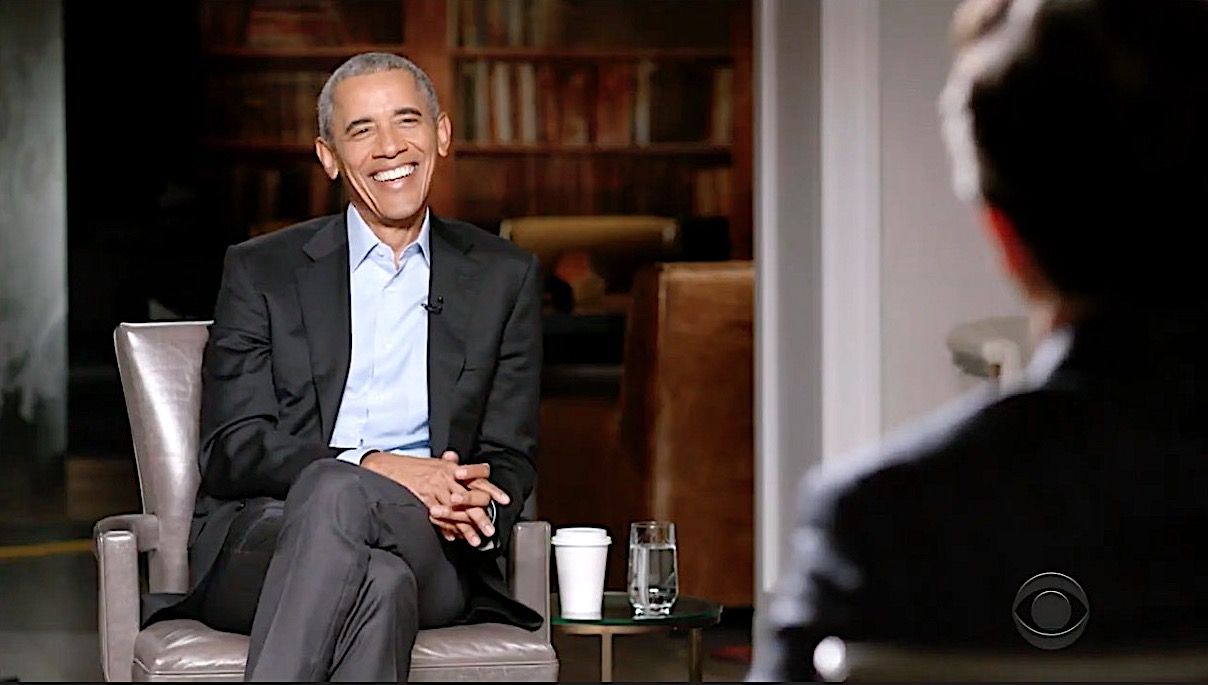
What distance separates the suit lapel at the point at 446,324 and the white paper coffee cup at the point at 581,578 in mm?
276

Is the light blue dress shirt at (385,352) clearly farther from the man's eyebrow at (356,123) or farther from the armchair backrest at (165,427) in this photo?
the armchair backrest at (165,427)

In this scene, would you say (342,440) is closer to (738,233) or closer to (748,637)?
(748,637)

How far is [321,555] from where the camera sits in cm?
239

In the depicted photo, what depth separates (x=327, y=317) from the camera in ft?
9.18

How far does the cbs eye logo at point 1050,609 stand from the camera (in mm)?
896

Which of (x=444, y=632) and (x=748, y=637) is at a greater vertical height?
(x=444, y=632)

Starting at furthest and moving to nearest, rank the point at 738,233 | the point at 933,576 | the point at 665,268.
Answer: the point at 738,233, the point at 665,268, the point at 933,576

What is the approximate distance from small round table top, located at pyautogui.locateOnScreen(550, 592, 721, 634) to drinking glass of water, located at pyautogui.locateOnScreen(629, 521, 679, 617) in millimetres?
22

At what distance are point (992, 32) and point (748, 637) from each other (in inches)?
144

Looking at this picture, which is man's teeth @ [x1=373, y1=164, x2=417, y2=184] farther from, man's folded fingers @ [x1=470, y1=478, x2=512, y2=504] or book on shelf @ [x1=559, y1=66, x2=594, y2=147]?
book on shelf @ [x1=559, y1=66, x2=594, y2=147]

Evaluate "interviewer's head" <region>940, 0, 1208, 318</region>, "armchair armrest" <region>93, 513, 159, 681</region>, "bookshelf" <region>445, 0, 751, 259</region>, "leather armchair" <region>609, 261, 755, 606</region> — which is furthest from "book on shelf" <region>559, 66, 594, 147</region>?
"interviewer's head" <region>940, 0, 1208, 318</region>

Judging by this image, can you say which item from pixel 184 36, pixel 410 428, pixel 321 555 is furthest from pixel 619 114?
pixel 321 555

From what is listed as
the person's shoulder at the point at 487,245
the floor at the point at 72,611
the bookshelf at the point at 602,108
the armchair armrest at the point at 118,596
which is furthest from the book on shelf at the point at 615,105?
the armchair armrest at the point at 118,596

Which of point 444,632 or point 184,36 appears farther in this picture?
point 184,36
